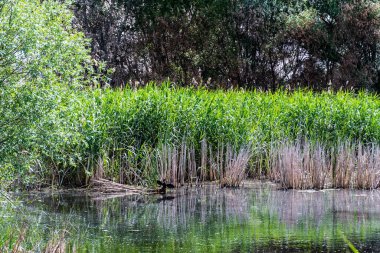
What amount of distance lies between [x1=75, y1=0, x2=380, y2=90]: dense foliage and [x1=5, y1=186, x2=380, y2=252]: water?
417 inches

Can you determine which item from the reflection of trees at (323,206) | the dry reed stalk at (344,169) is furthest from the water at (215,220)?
the dry reed stalk at (344,169)

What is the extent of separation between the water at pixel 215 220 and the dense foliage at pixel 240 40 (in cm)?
1058

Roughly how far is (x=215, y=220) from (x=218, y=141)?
3986 mm

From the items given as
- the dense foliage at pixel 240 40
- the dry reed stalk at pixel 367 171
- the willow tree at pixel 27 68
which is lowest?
the dry reed stalk at pixel 367 171

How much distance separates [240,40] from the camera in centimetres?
2439

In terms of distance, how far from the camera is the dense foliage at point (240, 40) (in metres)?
23.1

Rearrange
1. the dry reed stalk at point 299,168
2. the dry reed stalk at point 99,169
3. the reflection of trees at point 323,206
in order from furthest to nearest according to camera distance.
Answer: the dry reed stalk at point 299,168, the dry reed stalk at point 99,169, the reflection of trees at point 323,206

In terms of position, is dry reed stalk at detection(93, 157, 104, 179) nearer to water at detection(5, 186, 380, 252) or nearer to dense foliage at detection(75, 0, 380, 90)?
water at detection(5, 186, 380, 252)

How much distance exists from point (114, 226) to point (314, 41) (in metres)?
15.0

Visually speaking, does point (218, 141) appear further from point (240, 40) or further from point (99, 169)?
point (240, 40)

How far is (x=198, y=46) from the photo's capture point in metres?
24.9

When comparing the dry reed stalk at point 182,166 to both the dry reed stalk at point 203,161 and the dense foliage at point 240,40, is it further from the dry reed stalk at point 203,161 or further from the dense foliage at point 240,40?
the dense foliage at point 240,40

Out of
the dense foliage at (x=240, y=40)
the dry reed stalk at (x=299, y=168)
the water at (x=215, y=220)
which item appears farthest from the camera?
the dense foliage at (x=240, y=40)

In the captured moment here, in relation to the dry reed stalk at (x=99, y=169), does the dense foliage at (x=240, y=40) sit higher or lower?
higher
